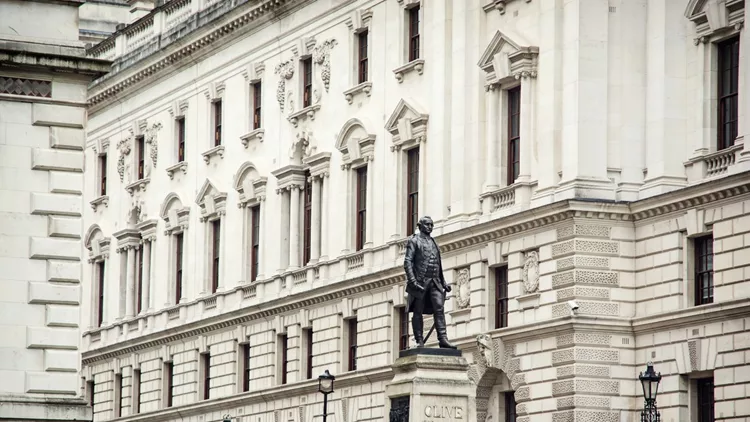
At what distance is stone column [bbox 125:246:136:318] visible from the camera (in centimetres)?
9294

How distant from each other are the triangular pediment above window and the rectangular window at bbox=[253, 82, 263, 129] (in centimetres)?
1707

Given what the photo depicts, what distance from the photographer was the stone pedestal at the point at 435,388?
4649 centimetres

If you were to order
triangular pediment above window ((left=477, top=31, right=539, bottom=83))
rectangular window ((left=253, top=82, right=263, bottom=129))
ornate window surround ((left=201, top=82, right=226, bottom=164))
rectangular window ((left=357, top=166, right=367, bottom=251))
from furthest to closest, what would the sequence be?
1. ornate window surround ((left=201, top=82, right=226, bottom=164))
2. rectangular window ((left=253, top=82, right=263, bottom=129))
3. rectangular window ((left=357, top=166, right=367, bottom=251))
4. triangular pediment above window ((left=477, top=31, right=539, bottom=83))

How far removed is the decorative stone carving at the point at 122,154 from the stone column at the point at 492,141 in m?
30.7

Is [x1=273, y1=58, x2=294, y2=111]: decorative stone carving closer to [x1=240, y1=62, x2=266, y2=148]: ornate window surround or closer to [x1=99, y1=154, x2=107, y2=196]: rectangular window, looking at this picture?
[x1=240, y1=62, x2=266, y2=148]: ornate window surround

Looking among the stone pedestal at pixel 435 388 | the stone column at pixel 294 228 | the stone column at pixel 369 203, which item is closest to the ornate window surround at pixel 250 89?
the stone column at pixel 294 228

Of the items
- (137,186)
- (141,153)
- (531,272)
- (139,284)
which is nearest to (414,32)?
(531,272)

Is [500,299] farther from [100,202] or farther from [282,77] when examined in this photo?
[100,202]

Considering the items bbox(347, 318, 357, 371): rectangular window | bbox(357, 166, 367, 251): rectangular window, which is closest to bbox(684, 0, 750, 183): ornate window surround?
bbox(357, 166, 367, 251): rectangular window

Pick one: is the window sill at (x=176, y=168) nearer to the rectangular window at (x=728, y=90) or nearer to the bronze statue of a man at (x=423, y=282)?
the rectangular window at (x=728, y=90)

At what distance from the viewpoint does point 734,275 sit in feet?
190

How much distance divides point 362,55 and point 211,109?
12.3 metres

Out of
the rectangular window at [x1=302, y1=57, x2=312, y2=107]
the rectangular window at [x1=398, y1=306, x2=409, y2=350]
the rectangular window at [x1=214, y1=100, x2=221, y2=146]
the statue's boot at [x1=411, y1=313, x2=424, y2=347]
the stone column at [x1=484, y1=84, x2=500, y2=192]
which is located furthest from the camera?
the rectangular window at [x1=214, y1=100, x2=221, y2=146]

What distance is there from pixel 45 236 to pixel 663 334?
20.4m
